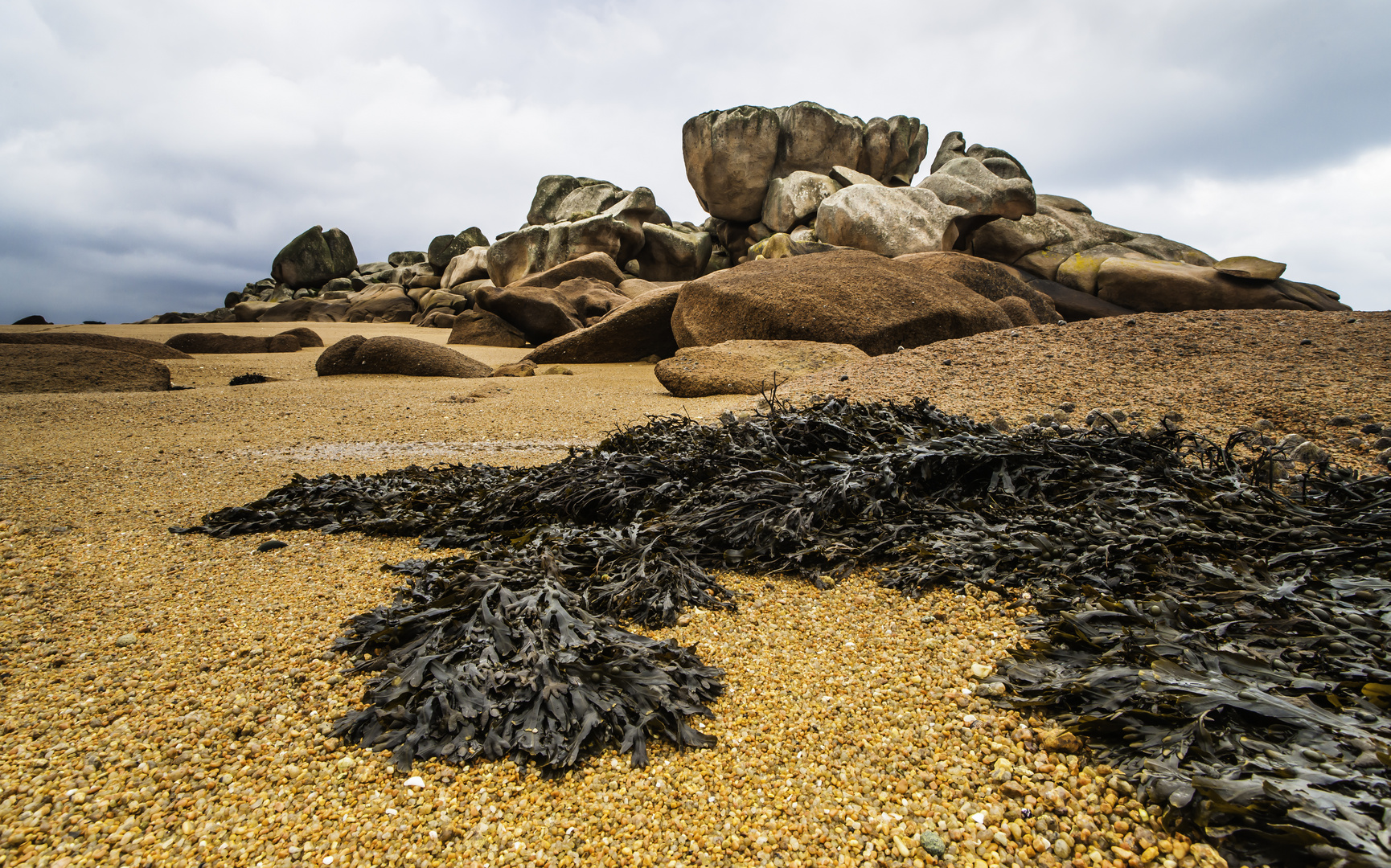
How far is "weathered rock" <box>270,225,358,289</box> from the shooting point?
3372 cm

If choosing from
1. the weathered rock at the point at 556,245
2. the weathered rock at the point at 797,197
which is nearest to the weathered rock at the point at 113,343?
the weathered rock at the point at 556,245

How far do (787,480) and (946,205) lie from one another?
17.5 meters

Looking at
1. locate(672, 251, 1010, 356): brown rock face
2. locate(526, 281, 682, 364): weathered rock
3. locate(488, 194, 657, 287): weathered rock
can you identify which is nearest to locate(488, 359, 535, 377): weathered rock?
locate(526, 281, 682, 364): weathered rock

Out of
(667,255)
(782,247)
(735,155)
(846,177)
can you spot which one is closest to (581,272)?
(782,247)

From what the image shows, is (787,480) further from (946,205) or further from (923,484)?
(946,205)

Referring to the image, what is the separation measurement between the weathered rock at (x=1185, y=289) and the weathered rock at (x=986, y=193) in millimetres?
3199

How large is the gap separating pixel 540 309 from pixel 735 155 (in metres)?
17.0

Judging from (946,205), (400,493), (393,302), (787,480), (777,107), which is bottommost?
(400,493)

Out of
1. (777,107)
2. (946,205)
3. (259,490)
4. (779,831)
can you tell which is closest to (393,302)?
(777,107)

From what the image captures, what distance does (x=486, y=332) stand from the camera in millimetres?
15008

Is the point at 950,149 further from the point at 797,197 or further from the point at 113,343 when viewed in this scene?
the point at 113,343

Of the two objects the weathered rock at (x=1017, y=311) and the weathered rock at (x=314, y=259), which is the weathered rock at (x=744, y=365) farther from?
the weathered rock at (x=314, y=259)

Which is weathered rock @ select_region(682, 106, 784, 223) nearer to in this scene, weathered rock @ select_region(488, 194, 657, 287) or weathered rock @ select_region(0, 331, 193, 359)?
weathered rock @ select_region(488, 194, 657, 287)

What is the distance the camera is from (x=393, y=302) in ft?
86.9
